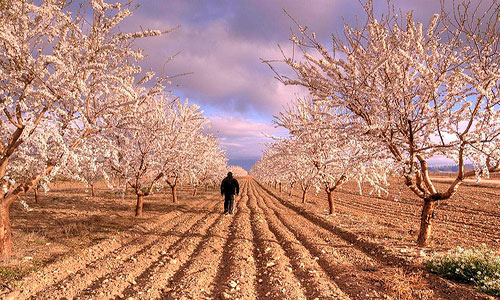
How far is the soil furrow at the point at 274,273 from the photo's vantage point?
195 inches

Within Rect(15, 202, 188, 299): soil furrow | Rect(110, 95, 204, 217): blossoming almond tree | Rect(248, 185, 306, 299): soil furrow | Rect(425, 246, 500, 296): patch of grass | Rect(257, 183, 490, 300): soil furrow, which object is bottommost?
Rect(15, 202, 188, 299): soil furrow

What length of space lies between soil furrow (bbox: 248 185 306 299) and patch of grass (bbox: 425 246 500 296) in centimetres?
344

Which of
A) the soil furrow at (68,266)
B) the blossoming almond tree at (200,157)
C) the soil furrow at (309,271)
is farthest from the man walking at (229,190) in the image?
the soil furrow at (68,266)

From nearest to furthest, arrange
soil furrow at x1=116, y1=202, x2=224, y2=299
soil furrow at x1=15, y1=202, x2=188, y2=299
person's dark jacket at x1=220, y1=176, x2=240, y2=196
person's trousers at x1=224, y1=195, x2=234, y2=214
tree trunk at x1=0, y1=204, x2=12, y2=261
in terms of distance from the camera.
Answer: soil furrow at x1=116, y1=202, x2=224, y2=299 < soil furrow at x1=15, y1=202, x2=188, y2=299 < tree trunk at x1=0, y1=204, x2=12, y2=261 < person's dark jacket at x1=220, y1=176, x2=240, y2=196 < person's trousers at x1=224, y1=195, x2=234, y2=214

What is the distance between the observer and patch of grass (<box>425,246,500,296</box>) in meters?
4.93

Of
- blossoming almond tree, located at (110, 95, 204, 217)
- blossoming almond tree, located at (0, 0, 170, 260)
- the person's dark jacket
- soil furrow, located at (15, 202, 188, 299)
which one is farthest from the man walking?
blossoming almond tree, located at (0, 0, 170, 260)

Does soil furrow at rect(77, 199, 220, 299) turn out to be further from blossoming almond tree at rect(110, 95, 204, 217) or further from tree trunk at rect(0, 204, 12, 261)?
blossoming almond tree at rect(110, 95, 204, 217)

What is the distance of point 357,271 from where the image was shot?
20.0 feet

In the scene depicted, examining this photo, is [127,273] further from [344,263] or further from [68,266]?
[344,263]

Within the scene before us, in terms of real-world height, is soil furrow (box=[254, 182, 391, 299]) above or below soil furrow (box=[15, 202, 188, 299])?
above

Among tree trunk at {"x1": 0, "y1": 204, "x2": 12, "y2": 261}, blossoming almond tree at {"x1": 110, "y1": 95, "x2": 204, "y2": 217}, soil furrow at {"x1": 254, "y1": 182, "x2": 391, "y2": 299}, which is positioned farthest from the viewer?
blossoming almond tree at {"x1": 110, "y1": 95, "x2": 204, "y2": 217}

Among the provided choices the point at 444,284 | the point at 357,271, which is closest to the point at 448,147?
the point at 444,284

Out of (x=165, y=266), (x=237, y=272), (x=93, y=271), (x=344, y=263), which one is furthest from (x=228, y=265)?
(x=93, y=271)

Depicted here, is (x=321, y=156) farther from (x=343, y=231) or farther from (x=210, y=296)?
(x=210, y=296)
